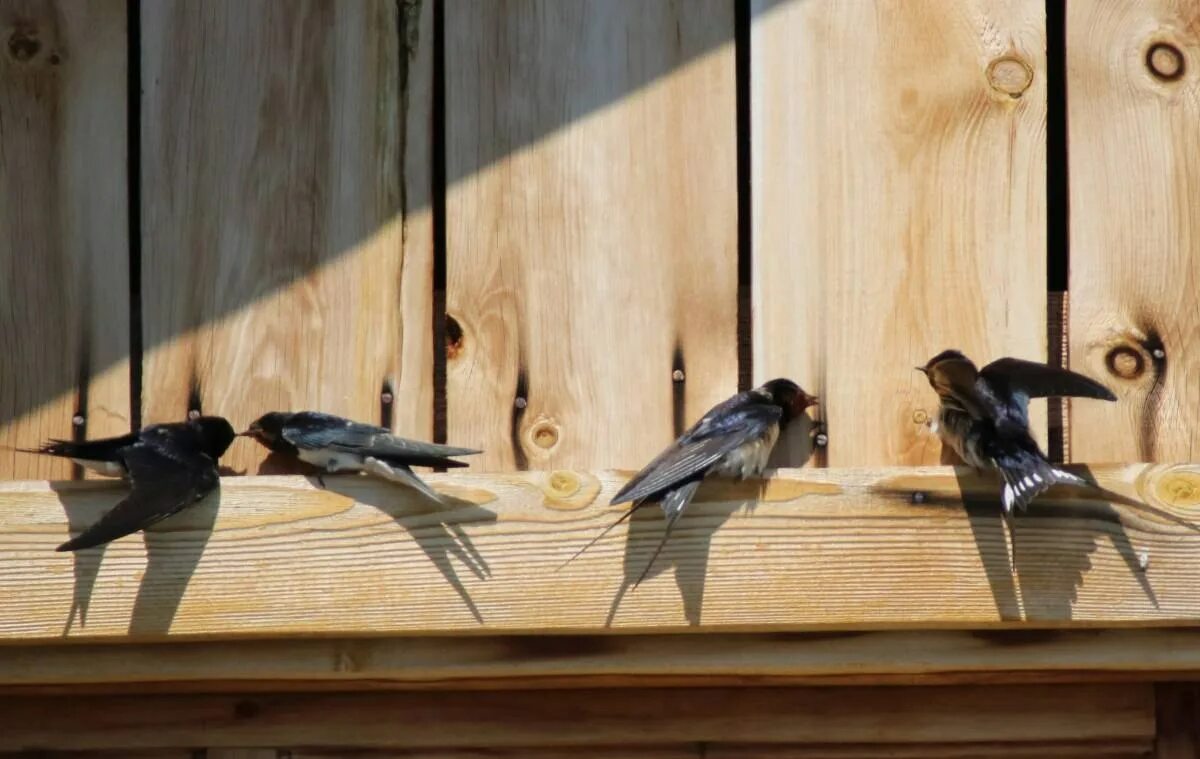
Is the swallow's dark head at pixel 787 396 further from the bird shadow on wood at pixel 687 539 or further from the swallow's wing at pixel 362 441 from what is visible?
the swallow's wing at pixel 362 441

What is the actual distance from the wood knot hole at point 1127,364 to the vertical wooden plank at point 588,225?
501 mm

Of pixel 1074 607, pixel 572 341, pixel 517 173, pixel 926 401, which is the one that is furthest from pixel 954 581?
pixel 517 173

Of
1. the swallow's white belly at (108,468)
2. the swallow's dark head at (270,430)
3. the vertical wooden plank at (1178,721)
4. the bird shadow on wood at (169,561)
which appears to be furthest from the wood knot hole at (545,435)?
the vertical wooden plank at (1178,721)

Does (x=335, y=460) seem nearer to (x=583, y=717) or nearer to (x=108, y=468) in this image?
(x=108, y=468)

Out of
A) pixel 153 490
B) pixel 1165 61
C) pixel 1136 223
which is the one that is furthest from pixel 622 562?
pixel 1165 61

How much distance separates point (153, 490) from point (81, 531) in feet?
0.40

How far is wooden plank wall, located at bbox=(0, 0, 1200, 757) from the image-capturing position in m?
2.33

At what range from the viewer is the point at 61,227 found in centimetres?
242

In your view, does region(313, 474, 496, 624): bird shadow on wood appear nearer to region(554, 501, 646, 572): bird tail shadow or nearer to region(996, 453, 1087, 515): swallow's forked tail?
region(554, 501, 646, 572): bird tail shadow

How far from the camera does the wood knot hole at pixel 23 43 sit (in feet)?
8.11

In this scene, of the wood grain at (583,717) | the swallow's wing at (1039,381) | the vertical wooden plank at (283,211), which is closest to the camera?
the swallow's wing at (1039,381)

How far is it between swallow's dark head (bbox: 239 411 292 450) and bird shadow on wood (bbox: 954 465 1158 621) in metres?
0.88

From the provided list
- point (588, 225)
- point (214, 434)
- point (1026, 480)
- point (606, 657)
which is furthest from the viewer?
point (588, 225)

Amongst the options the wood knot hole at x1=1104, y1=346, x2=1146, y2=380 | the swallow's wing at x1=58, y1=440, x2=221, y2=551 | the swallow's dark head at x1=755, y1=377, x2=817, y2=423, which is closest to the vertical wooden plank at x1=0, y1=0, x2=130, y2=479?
the swallow's wing at x1=58, y1=440, x2=221, y2=551
